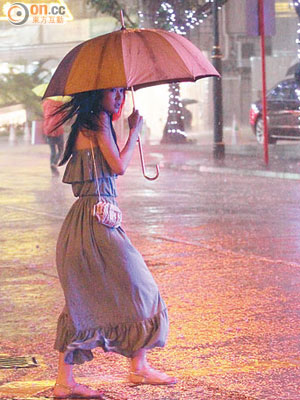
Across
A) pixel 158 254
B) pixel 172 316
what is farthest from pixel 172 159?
pixel 172 316

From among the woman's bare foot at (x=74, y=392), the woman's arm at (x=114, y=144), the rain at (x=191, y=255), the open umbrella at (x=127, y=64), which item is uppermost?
the open umbrella at (x=127, y=64)

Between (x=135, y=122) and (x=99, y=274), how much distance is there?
0.85 m

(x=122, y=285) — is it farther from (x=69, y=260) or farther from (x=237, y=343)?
(x=237, y=343)

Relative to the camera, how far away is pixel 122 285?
5160 mm

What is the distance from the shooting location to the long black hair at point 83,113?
536 centimetres

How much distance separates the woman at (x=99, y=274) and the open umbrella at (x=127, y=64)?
0.47 ft

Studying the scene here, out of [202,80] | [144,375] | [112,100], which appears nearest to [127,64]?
[112,100]

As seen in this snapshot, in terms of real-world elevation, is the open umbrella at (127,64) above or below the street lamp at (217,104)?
above

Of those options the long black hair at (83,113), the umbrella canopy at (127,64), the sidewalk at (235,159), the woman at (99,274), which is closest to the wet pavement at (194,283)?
the woman at (99,274)

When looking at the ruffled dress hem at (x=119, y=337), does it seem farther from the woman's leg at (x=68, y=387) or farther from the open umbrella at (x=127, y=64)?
the open umbrella at (x=127, y=64)

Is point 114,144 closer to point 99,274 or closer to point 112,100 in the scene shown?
point 112,100

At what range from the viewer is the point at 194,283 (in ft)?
28.2

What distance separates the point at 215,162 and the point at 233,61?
2029 centimetres

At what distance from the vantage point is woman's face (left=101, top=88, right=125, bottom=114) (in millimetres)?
5406
